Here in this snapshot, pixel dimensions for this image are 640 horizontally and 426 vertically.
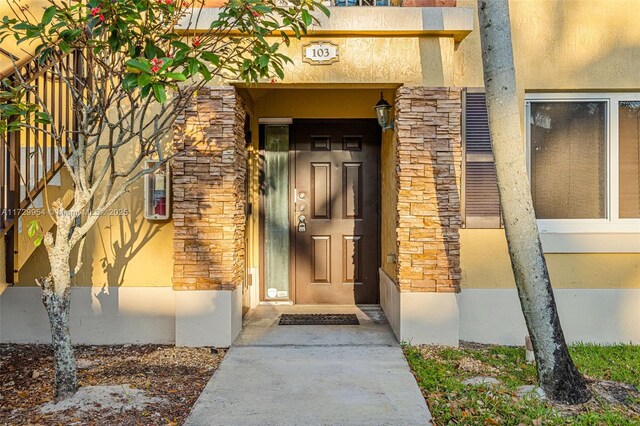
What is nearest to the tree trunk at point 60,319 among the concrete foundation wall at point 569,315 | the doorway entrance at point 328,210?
the doorway entrance at point 328,210

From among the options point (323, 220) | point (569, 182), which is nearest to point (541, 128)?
point (569, 182)

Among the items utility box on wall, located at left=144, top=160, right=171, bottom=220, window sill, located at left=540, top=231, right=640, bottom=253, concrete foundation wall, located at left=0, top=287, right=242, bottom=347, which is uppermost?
utility box on wall, located at left=144, top=160, right=171, bottom=220

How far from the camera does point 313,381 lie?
12.3ft

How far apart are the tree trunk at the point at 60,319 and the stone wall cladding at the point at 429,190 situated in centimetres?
273

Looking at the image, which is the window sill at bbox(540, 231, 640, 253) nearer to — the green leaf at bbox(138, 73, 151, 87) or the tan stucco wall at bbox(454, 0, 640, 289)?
the tan stucco wall at bbox(454, 0, 640, 289)

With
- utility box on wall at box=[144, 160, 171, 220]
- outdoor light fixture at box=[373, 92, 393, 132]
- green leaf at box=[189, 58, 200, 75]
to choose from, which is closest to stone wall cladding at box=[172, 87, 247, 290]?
utility box on wall at box=[144, 160, 171, 220]

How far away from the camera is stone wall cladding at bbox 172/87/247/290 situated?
14.9 ft

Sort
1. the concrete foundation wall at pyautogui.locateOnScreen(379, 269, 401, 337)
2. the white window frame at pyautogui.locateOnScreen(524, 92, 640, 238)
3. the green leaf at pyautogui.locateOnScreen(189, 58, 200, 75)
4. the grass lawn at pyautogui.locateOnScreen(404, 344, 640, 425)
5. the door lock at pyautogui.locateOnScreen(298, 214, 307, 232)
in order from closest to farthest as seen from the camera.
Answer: the green leaf at pyautogui.locateOnScreen(189, 58, 200, 75) < the grass lawn at pyautogui.locateOnScreen(404, 344, 640, 425) < the concrete foundation wall at pyautogui.locateOnScreen(379, 269, 401, 337) < the white window frame at pyautogui.locateOnScreen(524, 92, 640, 238) < the door lock at pyautogui.locateOnScreen(298, 214, 307, 232)

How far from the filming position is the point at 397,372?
3.89m

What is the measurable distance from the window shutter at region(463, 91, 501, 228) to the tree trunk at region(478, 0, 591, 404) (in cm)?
137

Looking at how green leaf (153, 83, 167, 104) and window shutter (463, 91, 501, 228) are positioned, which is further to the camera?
window shutter (463, 91, 501, 228)

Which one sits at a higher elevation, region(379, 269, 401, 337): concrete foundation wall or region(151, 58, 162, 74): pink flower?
region(151, 58, 162, 74): pink flower

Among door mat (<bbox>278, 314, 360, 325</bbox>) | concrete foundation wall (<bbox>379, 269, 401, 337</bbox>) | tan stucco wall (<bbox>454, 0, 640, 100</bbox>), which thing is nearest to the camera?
concrete foundation wall (<bbox>379, 269, 401, 337</bbox>)

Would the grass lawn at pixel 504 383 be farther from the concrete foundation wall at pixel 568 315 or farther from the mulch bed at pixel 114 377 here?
the mulch bed at pixel 114 377
